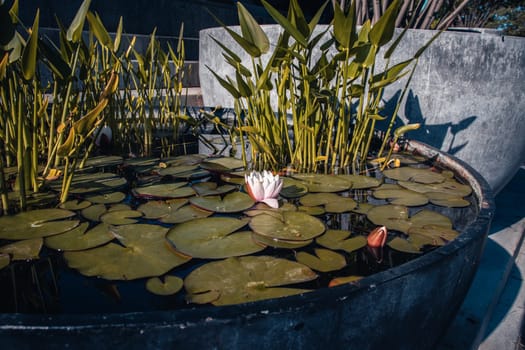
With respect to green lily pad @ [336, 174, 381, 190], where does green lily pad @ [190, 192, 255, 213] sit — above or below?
below

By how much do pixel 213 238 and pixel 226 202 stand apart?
167 millimetres

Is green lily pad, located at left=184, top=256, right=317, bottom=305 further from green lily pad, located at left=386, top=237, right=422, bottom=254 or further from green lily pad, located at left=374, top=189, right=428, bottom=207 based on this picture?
green lily pad, located at left=374, top=189, right=428, bottom=207

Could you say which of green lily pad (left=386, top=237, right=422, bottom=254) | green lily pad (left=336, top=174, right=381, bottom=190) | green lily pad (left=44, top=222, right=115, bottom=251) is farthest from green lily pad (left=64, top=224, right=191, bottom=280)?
green lily pad (left=336, top=174, right=381, bottom=190)

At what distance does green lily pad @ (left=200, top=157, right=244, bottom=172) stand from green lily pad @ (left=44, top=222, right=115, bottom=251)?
0.37 metres

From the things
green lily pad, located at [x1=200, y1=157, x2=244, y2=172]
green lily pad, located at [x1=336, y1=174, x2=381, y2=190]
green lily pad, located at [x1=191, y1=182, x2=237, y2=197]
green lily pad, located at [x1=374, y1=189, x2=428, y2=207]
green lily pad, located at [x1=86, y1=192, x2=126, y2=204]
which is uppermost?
green lily pad, located at [x1=200, y1=157, x2=244, y2=172]

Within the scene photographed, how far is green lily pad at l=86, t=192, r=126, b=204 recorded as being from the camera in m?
0.82

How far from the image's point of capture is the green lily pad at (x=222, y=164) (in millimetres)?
1028

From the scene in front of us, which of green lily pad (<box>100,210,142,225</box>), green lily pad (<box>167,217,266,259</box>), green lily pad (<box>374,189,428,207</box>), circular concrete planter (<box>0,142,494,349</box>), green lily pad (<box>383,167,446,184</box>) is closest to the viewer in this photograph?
circular concrete planter (<box>0,142,494,349</box>)

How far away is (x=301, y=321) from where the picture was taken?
0.38m

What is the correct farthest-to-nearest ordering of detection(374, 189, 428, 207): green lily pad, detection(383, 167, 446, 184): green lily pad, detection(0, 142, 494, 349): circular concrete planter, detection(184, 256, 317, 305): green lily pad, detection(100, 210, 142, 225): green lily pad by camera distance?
detection(383, 167, 446, 184): green lily pad, detection(374, 189, 428, 207): green lily pad, detection(100, 210, 142, 225): green lily pad, detection(184, 256, 317, 305): green lily pad, detection(0, 142, 494, 349): circular concrete planter

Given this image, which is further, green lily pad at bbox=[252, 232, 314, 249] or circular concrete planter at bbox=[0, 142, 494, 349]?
green lily pad at bbox=[252, 232, 314, 249]

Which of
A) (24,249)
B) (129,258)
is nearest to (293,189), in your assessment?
(129,258)

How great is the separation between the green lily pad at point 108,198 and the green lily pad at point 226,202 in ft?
0.50

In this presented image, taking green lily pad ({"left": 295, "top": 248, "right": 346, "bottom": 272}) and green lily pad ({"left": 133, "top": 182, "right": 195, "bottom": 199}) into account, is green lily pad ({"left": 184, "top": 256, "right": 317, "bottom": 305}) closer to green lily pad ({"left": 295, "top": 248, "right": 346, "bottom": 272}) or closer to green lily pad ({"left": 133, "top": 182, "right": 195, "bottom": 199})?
green lily pad ({"left": 295, "top": 248, "right": 346, "bottom": 272})
